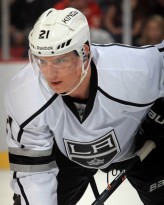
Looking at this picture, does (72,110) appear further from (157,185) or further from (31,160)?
(157,185)

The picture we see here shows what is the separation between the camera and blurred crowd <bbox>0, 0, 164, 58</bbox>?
403 cm

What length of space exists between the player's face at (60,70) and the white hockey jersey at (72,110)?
96 mm

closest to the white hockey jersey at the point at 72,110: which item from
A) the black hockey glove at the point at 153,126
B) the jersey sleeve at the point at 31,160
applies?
the jersey sleeve at the point at 31,160

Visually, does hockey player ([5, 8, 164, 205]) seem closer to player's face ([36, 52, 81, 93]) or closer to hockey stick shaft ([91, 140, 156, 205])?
player's face ([36, 52, 81, 93])

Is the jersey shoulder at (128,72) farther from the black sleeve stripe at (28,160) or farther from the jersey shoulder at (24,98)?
the black sleeve stripe at (28,160)

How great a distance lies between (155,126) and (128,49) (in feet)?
1.11

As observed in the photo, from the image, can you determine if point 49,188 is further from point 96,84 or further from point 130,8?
point 130,8

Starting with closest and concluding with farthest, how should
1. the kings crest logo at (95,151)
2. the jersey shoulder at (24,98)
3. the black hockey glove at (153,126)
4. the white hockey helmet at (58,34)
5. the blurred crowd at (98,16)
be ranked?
the white hockey helmet at (58,34), the jersey shoulder at (24,98), the kings crest logo at (95,151), the black hockey glove at (153,126), the blurred crowd at (98,16)

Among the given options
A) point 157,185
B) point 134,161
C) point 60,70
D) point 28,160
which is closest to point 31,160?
point 28,160

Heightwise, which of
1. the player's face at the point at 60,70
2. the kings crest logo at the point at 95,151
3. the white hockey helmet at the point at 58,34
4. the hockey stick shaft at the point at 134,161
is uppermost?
the white hockey helmet at the point at 58,34

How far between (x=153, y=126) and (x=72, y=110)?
0.38 metres

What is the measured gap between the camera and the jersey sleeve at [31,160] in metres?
1.91

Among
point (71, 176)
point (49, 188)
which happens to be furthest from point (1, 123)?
point (49, 188)

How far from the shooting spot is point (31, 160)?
6.40ft
